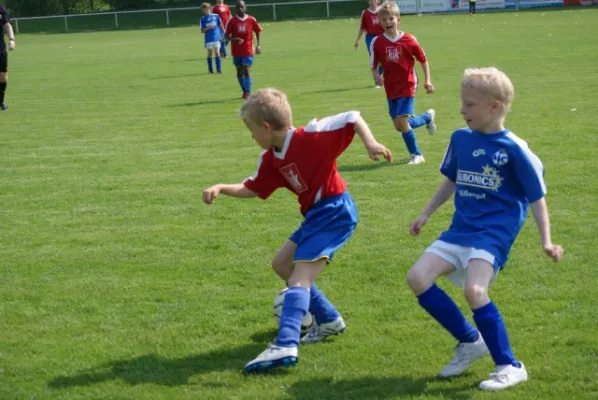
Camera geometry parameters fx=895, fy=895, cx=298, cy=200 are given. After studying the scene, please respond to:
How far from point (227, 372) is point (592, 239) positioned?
3643mm

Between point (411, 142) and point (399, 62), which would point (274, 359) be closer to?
point (411, 142)

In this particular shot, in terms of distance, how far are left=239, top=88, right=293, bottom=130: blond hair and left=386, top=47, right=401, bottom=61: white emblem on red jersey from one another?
641 centimetres

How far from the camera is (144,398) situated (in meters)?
4.56

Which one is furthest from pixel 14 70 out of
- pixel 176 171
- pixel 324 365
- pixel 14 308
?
pixel 324 365

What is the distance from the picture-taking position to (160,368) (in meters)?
4.97

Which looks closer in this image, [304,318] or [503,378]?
[503,378]

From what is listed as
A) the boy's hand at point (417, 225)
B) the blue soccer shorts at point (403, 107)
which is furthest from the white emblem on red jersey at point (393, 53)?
the boy's hand at point (417, 225)

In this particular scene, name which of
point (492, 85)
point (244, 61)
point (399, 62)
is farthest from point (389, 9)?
point (244, 61)

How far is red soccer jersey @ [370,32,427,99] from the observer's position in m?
11.0

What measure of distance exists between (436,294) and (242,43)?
50.8 feet

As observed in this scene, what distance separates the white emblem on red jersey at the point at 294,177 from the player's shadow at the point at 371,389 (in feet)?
3.54

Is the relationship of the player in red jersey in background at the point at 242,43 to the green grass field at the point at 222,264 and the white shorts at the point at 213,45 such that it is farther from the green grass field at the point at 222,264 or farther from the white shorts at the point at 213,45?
the white shorts at the point at 213,45

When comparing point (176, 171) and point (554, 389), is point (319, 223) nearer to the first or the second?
point (554, 389)

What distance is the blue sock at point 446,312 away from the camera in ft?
15.0
